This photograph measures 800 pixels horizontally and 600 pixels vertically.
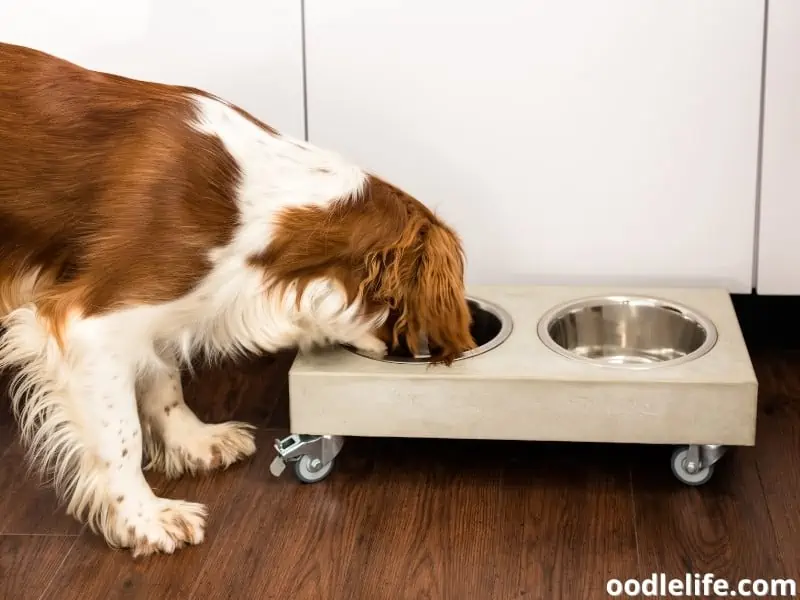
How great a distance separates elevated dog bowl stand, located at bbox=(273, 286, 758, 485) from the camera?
1.97 m

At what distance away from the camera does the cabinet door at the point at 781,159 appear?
2252 mm

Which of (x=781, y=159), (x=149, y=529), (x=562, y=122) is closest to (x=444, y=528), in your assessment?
(x=149, y=529)

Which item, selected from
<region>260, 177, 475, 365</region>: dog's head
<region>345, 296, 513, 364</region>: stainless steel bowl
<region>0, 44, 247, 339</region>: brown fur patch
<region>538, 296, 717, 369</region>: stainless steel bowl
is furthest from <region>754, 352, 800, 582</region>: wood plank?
<region>0, 44, 247, 339</region>: brown fur patch

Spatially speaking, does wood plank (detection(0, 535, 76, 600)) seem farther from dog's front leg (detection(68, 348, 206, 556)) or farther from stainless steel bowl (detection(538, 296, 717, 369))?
stainless steel bowl (detection(538, 296, 717, 369))

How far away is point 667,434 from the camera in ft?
6.55

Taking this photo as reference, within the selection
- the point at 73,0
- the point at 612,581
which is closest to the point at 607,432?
the point at 612,581

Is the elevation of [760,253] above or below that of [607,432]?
above

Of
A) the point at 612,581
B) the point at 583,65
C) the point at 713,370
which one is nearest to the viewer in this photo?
the point at 612,581

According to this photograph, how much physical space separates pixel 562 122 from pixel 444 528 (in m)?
0.91

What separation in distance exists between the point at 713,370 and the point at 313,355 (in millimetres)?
731

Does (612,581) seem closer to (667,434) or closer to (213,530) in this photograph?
(667,434)

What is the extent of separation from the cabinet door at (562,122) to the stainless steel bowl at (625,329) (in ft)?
0.56

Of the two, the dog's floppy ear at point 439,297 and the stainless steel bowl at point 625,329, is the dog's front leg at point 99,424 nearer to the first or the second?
the dog's floppy ear at point 439,297

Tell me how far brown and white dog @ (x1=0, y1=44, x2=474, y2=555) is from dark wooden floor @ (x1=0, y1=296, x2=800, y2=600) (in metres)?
0.10
